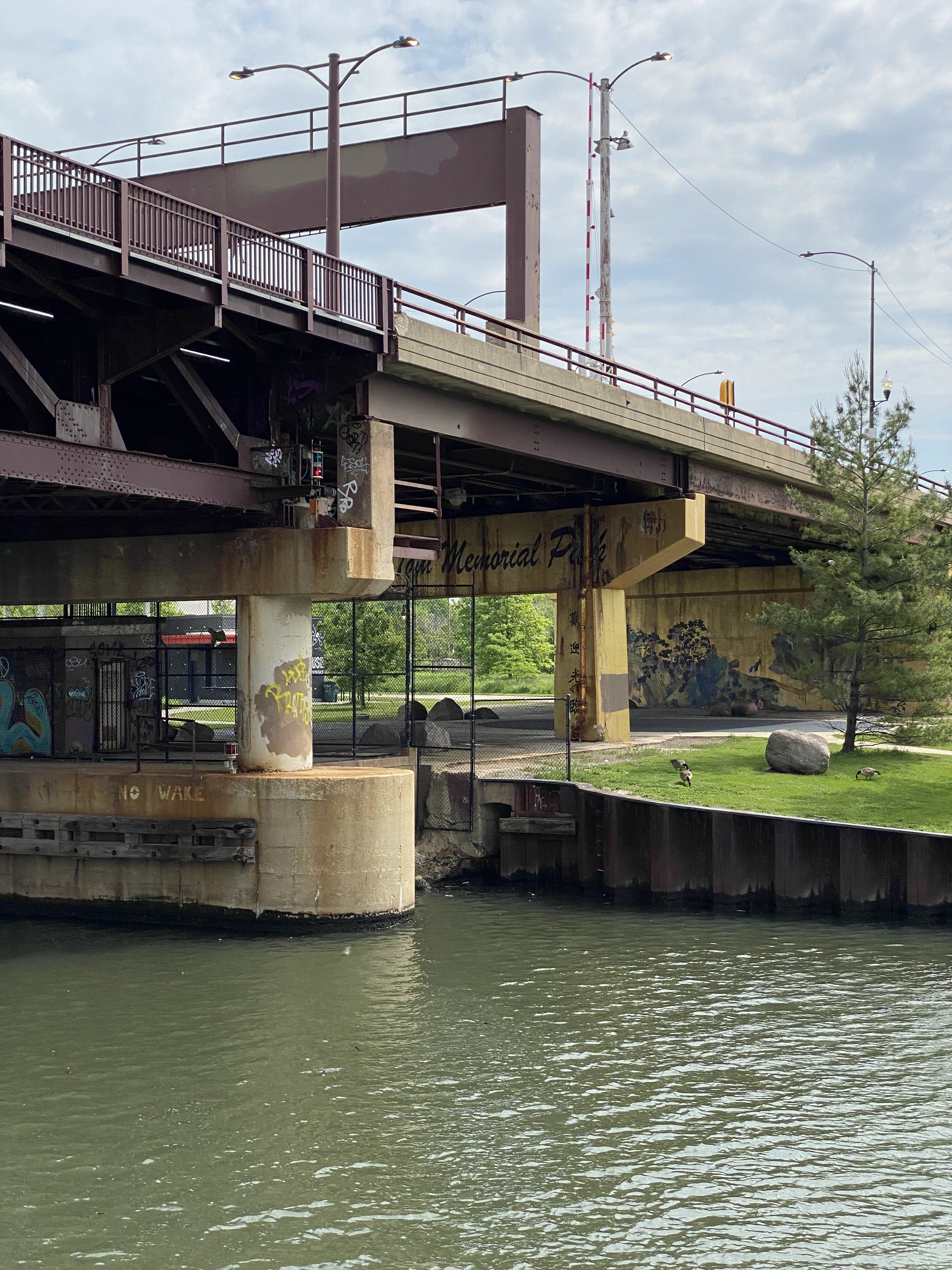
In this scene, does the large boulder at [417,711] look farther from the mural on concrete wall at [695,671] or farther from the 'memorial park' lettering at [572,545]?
the mural on concrete wall at [695,671]

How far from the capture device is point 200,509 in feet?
72.6

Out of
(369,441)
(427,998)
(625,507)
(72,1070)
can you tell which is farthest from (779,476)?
(72,1070)

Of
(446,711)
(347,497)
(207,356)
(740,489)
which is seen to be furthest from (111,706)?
(446,711)

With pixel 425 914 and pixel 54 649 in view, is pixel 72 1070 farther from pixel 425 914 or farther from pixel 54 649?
pixel 54 649

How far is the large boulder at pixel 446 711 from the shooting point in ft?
139

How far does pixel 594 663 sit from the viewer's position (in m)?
33.3

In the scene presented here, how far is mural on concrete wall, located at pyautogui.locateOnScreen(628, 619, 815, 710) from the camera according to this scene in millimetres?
52906

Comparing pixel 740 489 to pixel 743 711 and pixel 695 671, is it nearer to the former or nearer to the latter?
pixel 743 711

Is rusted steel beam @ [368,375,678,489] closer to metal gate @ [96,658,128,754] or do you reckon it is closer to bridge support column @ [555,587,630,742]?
bridge support column @ [555,587,630,742]

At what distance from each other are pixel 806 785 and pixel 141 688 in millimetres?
12969

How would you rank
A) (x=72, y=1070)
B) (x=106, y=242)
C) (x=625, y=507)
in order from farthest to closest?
(x=625, y=507) < (x=106, y=242) < (x=72, y=1070)

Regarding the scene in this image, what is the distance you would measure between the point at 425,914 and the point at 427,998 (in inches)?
203

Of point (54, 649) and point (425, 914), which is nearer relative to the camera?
point (425, 914)

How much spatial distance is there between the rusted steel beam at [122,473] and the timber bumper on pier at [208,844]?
4449 millimetres
